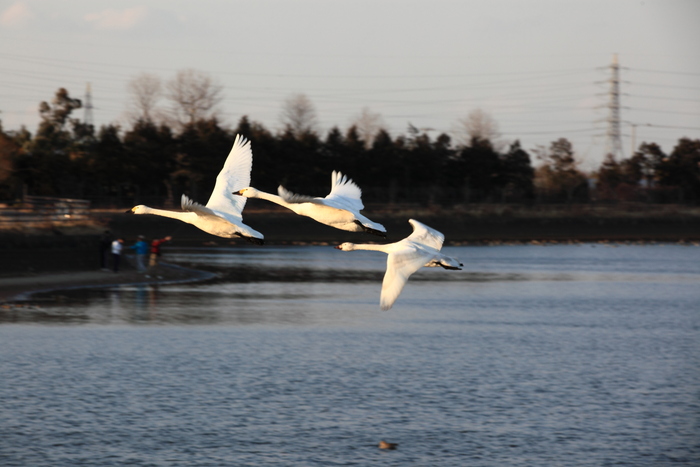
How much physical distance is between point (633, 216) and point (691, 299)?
51190 mm

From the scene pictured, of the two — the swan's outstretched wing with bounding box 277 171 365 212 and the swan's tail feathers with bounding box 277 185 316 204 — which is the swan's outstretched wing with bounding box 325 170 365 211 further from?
the swan's tail feathers with bounding box 277 185 316 204

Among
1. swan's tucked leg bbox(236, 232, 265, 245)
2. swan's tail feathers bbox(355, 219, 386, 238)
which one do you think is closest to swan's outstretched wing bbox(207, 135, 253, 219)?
swan's tucked leg bbox(236, 232, 265, 245)

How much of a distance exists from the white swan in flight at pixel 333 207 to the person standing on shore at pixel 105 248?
50.5 metres

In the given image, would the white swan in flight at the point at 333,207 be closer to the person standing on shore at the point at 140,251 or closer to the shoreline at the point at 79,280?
the shoreline at the point at 79,280

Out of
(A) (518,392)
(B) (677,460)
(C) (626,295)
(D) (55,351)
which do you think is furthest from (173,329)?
(C) (626,295)

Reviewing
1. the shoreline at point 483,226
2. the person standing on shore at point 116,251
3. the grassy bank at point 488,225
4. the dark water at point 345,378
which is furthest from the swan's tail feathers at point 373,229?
the grassy bank at point 488,225

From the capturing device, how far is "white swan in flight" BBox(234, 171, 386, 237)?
11.5m

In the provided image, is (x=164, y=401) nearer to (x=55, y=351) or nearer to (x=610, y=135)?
(x=55, y=351)

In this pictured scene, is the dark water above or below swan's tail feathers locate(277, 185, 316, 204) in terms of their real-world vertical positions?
below

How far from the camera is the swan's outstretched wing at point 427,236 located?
13742 millimetres

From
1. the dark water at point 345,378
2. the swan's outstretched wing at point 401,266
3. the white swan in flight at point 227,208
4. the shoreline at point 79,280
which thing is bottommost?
the dark water at point 345,378

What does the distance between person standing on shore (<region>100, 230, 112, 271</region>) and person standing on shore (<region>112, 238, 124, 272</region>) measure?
0.43 metres

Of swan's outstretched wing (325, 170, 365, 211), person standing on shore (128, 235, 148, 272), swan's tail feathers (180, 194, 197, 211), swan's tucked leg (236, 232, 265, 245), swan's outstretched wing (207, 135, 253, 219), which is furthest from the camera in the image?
person standing on shore (128, 235, 148, 272)

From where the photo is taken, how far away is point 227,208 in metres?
14.2
